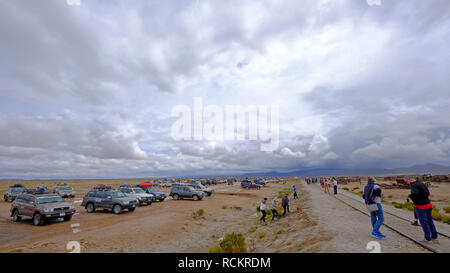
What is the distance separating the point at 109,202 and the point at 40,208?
5.42 meters

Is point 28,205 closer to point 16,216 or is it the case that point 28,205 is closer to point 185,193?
point 16,216

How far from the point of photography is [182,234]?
13570 millimetres

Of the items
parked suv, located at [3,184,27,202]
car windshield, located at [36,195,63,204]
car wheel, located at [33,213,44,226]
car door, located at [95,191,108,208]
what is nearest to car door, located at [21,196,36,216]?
car windshield, located at [36,195,63,204]

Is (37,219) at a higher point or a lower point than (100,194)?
lower

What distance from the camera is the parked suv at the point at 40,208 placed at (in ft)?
47.9

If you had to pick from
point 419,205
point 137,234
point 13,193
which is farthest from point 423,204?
point 13,193

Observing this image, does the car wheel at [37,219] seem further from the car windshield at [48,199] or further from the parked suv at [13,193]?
the parked suv at [13,193]

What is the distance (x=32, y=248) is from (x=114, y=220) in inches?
268

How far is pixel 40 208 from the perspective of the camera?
14.6 meters

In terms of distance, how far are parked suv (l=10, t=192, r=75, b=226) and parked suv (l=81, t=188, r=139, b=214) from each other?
12.1 ft

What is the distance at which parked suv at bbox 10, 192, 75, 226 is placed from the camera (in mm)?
14602

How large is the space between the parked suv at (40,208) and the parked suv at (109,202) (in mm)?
3692

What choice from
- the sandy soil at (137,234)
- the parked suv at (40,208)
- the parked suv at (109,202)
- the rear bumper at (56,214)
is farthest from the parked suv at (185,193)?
the rear bumper at (56,214)
